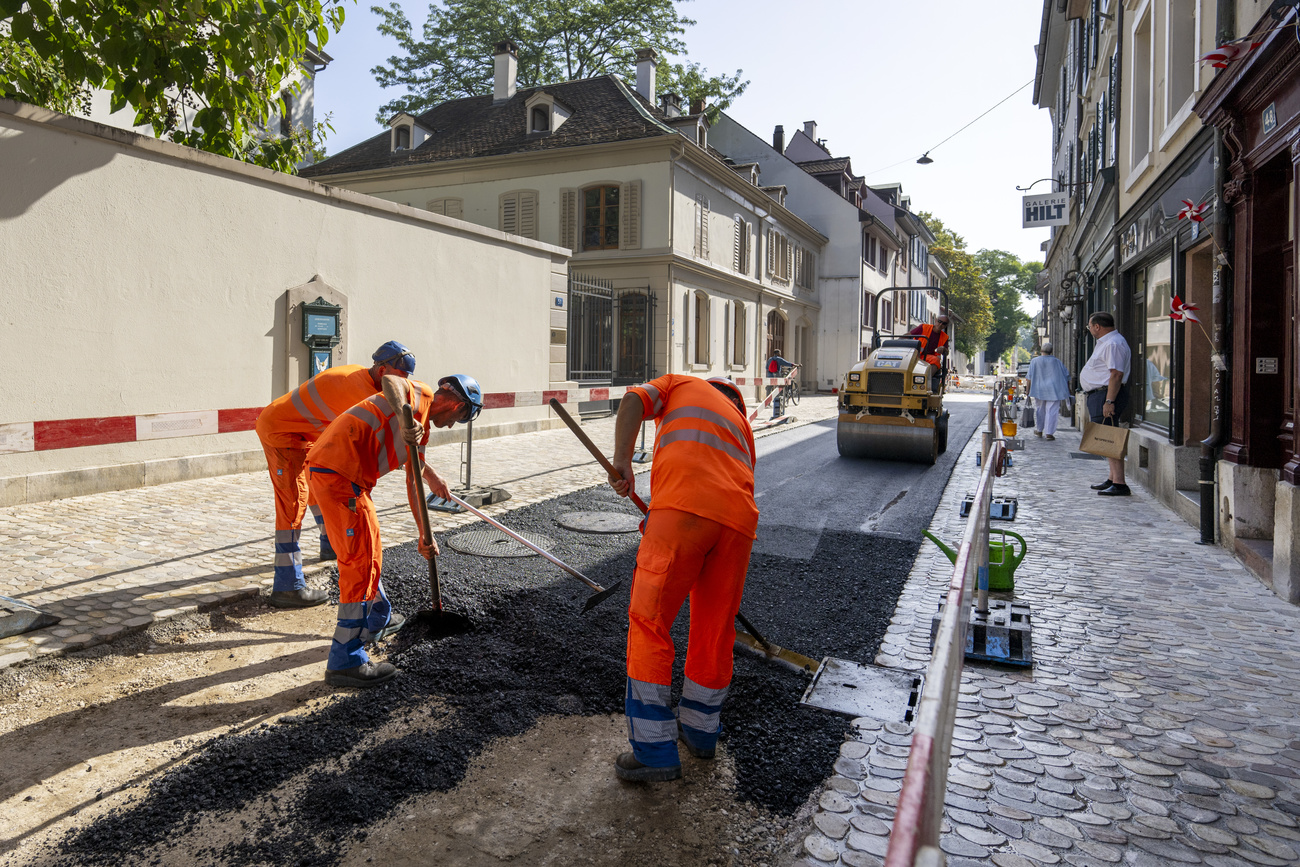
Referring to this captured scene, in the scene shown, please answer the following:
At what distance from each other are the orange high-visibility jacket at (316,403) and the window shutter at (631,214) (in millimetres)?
18372

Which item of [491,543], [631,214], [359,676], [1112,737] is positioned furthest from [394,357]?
[631,214]

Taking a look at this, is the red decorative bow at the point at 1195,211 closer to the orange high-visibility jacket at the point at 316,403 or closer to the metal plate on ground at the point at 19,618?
the orange high-visibility jacket at the point at 316,403

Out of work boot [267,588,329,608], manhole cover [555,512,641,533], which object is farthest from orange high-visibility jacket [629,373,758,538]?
manhole cover [555,512,641,533]

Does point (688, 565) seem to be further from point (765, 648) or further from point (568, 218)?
point (568, 218)

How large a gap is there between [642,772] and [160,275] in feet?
25.8

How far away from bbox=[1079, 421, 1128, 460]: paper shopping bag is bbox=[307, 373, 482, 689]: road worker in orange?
725cm

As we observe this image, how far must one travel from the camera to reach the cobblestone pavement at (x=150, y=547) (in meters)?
4.32

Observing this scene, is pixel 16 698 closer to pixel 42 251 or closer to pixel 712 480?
pixel 712 480

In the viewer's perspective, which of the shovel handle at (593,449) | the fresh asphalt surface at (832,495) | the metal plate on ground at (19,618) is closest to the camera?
the shovel handle at (593,449)

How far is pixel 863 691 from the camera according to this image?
358 centimetres

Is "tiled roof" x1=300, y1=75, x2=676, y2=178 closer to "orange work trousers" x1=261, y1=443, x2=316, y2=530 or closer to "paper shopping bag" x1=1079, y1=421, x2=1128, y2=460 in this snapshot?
"paper shopping bag" x1=1079, y1=421, x2=1128, y2=460

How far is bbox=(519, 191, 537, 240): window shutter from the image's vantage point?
23.4 meters

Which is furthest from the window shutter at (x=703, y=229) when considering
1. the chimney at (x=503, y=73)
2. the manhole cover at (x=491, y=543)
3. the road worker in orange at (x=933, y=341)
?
the manhole cover at (x=491, y=543)

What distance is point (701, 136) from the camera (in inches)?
966
